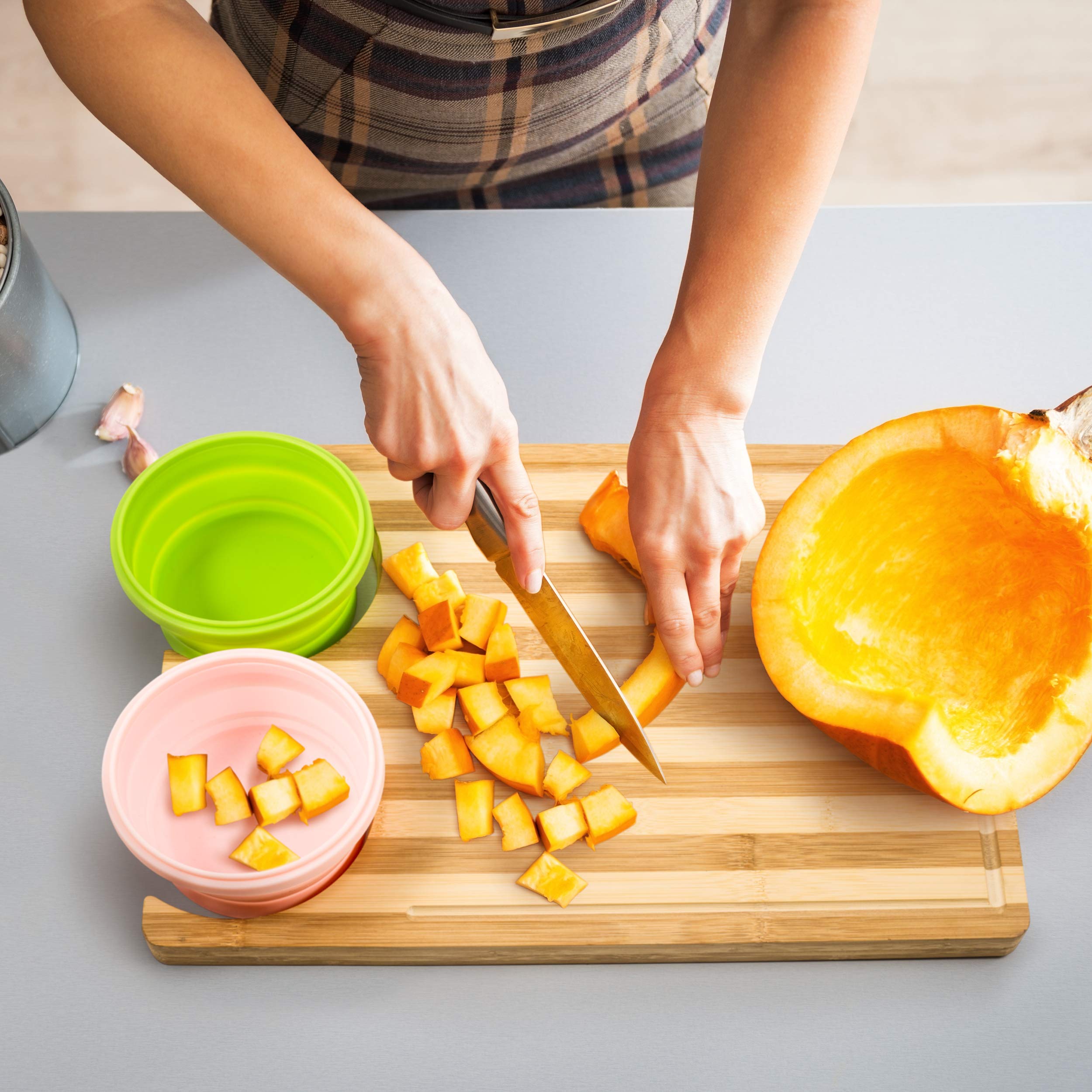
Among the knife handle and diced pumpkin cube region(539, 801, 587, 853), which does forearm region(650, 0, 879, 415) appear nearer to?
the knife handle

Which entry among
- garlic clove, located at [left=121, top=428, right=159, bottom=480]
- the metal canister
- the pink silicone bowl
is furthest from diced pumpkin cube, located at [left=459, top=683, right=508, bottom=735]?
the metal canister

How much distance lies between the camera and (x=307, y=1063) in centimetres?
102

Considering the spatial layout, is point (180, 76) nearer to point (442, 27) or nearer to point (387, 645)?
point (442, 27)

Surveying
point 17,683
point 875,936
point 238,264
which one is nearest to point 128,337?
point 238,264

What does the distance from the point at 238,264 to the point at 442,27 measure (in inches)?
18.5

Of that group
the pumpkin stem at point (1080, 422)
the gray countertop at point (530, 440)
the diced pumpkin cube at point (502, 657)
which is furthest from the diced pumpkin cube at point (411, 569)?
the pumpkin stem at point (1080, 422)

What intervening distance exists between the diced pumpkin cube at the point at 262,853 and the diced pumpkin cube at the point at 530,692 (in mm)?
287

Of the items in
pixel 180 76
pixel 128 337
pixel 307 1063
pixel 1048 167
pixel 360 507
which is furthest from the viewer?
pixel 1048 167

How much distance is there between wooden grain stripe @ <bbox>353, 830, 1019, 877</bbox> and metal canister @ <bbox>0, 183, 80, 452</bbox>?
2.33ft

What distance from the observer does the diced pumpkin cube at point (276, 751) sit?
1068 millimetres

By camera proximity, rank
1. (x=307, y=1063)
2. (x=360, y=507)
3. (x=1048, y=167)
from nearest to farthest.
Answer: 1. (x=307, y=1063)
2. (x=360, y=507)
3. (x=1048, y=167)

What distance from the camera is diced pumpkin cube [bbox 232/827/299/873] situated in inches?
40.2

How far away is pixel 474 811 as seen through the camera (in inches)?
42.4

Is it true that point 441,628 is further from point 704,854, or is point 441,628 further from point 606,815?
point 704,854
